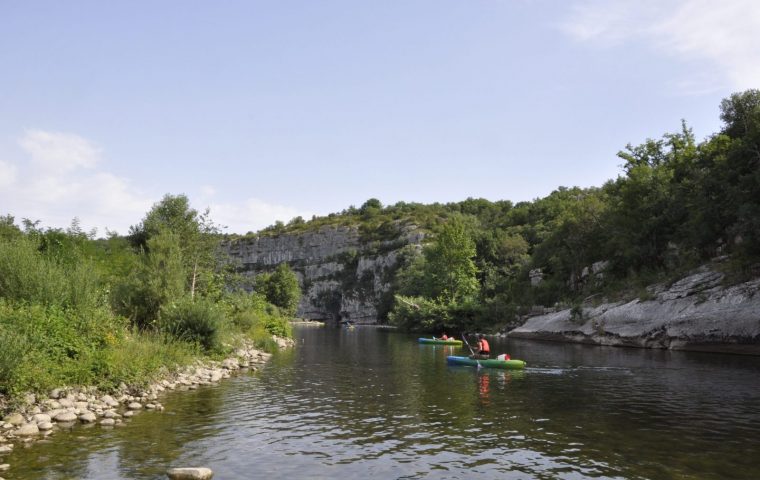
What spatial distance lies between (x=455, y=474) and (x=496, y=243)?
250ft

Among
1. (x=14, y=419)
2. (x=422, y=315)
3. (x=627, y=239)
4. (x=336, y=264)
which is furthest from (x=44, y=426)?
(x=336, y=264)

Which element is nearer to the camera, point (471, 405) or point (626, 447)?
point (626, 447)

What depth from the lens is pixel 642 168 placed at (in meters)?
52.9

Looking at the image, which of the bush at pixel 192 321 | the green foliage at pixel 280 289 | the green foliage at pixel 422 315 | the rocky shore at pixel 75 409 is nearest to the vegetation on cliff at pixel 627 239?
the green foliage at pixel 422 315

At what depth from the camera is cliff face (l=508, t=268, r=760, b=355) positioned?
3142 cm

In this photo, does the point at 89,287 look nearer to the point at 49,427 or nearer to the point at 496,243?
the point at 49,427

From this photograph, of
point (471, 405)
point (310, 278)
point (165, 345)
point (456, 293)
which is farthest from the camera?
point (310, 278)

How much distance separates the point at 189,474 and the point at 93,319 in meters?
11.3

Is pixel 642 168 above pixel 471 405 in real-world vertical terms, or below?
above

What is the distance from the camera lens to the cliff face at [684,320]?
3142 cm

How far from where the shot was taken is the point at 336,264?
492ft

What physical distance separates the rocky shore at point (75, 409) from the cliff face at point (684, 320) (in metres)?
30.2

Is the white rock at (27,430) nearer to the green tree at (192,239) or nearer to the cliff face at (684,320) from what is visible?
the green tree at (192,239)

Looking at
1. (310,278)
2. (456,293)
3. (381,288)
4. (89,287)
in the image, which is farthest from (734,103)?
(310,278)
